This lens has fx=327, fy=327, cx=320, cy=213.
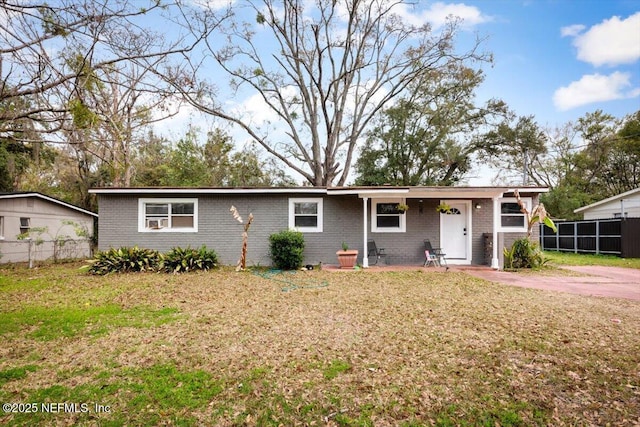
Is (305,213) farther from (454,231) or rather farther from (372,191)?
(454,231)

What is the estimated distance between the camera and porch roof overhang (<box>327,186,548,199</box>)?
9.96 m

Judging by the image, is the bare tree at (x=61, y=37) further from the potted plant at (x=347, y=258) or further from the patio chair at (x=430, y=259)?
the patio chair at (x=430, y=259)

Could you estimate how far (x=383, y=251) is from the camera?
11.3 m

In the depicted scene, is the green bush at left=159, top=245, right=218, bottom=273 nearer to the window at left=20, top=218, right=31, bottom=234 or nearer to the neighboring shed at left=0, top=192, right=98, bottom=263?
the neighboring shed at left=0, top=192, right=98, bottom=263

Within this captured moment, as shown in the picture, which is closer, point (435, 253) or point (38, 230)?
point (435, 253)

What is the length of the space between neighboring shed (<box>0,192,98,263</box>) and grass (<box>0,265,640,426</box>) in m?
8.28

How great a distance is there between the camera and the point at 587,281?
8352 millimetres

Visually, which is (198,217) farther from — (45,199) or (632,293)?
(632,293)

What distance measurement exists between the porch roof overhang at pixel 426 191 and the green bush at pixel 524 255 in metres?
1.75

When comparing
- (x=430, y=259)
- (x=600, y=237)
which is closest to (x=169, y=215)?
(x=430, y=259)

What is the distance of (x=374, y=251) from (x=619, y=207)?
15944mm

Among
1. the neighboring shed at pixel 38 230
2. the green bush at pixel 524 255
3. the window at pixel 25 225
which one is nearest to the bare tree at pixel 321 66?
the neighboring shed at pixel 38 230

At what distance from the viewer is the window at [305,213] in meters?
11.2

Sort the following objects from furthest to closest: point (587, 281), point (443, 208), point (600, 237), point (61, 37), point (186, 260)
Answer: point (600, 237)
point (443, 208)
point (186, 260)
point (587, 281)
point (61, 37)
